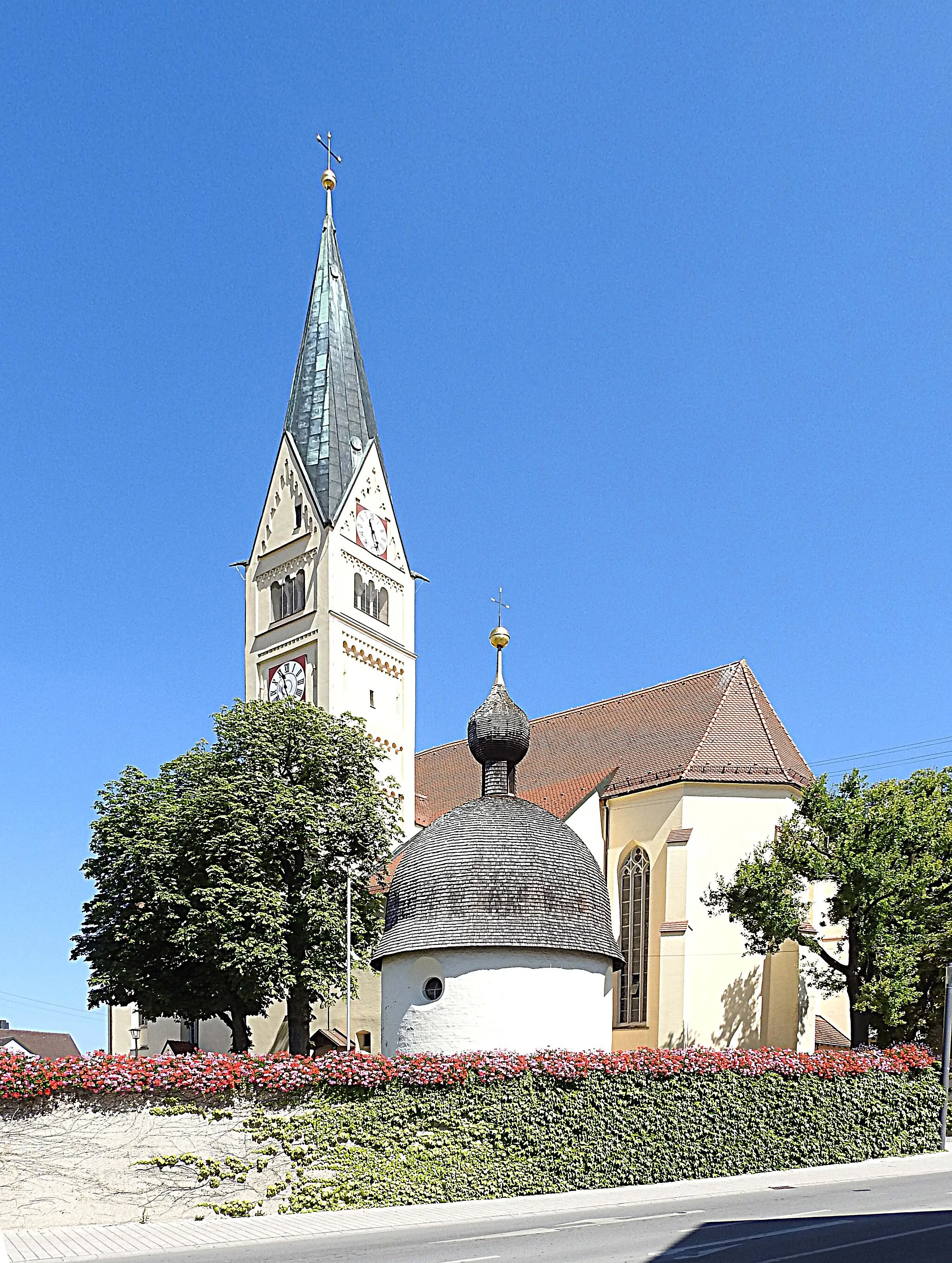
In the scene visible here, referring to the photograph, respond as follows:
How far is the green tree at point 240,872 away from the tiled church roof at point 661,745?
1098 centimetres

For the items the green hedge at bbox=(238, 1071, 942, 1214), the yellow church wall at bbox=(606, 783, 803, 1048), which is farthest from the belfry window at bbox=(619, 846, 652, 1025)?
the green hedge at bbox=(238, 1071, 942, 1214)

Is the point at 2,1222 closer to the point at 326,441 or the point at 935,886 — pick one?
the point at 935,886

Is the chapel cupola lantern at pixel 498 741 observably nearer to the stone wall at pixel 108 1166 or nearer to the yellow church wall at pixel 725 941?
the yellow church wall at pixel 725 941

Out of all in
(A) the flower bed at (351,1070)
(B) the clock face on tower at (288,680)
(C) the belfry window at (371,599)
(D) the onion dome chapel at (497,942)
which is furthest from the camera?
(C) the belfry window at (371,599)

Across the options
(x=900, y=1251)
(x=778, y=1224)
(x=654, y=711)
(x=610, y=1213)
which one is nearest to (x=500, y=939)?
(x=610, y=1213)

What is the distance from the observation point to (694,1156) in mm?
24047

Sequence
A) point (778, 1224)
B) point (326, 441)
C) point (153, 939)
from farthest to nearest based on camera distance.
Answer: point (326, 441), point (153, 939), point (778, 1224)

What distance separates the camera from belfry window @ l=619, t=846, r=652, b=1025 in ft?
128

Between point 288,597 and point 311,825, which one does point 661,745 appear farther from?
point 288,597

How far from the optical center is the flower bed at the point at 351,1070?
1952 centimetres

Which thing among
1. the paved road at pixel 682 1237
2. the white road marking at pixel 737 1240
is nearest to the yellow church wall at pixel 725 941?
the paved road at pixel 682 1237

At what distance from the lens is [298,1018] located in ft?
106

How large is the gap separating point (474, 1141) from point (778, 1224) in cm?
643

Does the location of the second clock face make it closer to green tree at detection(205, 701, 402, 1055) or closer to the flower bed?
green tree at detection(205, 701, 402, 1055)
